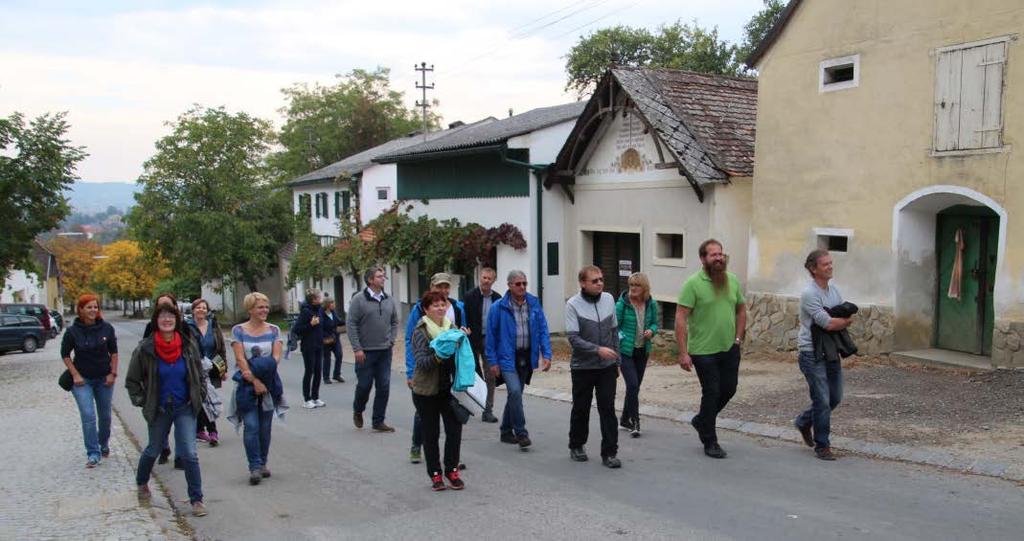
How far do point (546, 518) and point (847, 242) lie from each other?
28.4ft

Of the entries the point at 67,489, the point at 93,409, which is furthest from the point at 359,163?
the point at 67,489

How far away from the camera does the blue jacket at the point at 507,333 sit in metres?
7.90

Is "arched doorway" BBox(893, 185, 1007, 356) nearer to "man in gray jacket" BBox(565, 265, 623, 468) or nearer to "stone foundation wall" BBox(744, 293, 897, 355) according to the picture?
"stone foundation wall" BBox(744, 293, 897, 355)

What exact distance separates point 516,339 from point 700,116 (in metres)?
9.62

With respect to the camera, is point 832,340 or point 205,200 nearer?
point 832,340

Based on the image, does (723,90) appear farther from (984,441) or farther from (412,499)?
(412,499)

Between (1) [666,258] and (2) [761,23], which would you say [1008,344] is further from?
(2) [761,23]

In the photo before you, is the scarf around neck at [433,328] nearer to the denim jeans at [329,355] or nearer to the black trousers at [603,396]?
the black trousers at [603,396]

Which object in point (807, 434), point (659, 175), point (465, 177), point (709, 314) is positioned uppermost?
point (465, 177)

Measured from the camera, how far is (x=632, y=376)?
8.23 meters

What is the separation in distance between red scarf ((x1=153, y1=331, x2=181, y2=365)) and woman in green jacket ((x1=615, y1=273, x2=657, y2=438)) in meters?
3.97

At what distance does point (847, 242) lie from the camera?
41.8 ft

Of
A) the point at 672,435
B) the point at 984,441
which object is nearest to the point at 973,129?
the point at 984,441

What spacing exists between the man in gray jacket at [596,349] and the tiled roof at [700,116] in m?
8.22
